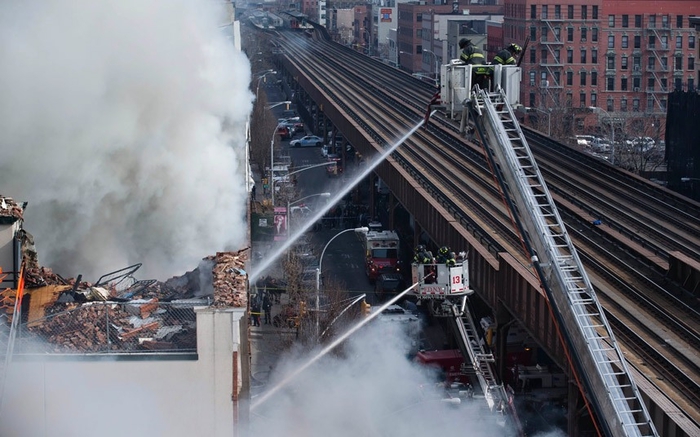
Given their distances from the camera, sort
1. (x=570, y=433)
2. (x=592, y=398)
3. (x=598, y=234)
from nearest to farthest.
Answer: (x=592, y=398), (x=570, y=433), (x=598, y=234)

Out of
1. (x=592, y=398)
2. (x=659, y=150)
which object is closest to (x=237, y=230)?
(x=592, y=398)

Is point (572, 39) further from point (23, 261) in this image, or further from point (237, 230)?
point (23, 261)

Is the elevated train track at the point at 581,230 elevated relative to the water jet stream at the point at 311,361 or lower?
elevated

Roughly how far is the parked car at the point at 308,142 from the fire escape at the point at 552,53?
14.3 m

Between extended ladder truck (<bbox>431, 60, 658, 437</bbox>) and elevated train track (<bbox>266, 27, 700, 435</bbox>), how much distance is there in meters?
3.58

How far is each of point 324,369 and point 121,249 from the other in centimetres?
632

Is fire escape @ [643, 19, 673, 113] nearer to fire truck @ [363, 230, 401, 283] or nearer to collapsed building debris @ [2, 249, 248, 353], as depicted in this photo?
fire truck @ [363, 230, 401, 283]

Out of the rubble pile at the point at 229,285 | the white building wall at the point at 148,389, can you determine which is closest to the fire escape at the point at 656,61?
the rubble pile at the point at 229,285

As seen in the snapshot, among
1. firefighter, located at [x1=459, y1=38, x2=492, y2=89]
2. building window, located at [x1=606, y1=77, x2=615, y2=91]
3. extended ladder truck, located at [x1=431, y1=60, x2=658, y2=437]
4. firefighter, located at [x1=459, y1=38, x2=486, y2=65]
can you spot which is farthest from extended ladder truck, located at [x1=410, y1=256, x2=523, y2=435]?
building window, located at [x1=606, y1=77, x2=615, y2=91]

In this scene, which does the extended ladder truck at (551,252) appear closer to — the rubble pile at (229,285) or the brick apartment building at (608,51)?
the rubble pile at (229,285)

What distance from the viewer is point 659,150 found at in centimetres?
6294

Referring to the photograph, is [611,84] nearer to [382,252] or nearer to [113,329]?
[382,252]

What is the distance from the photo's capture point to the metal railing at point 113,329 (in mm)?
16281

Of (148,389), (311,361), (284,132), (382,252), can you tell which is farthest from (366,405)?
(284,132)
